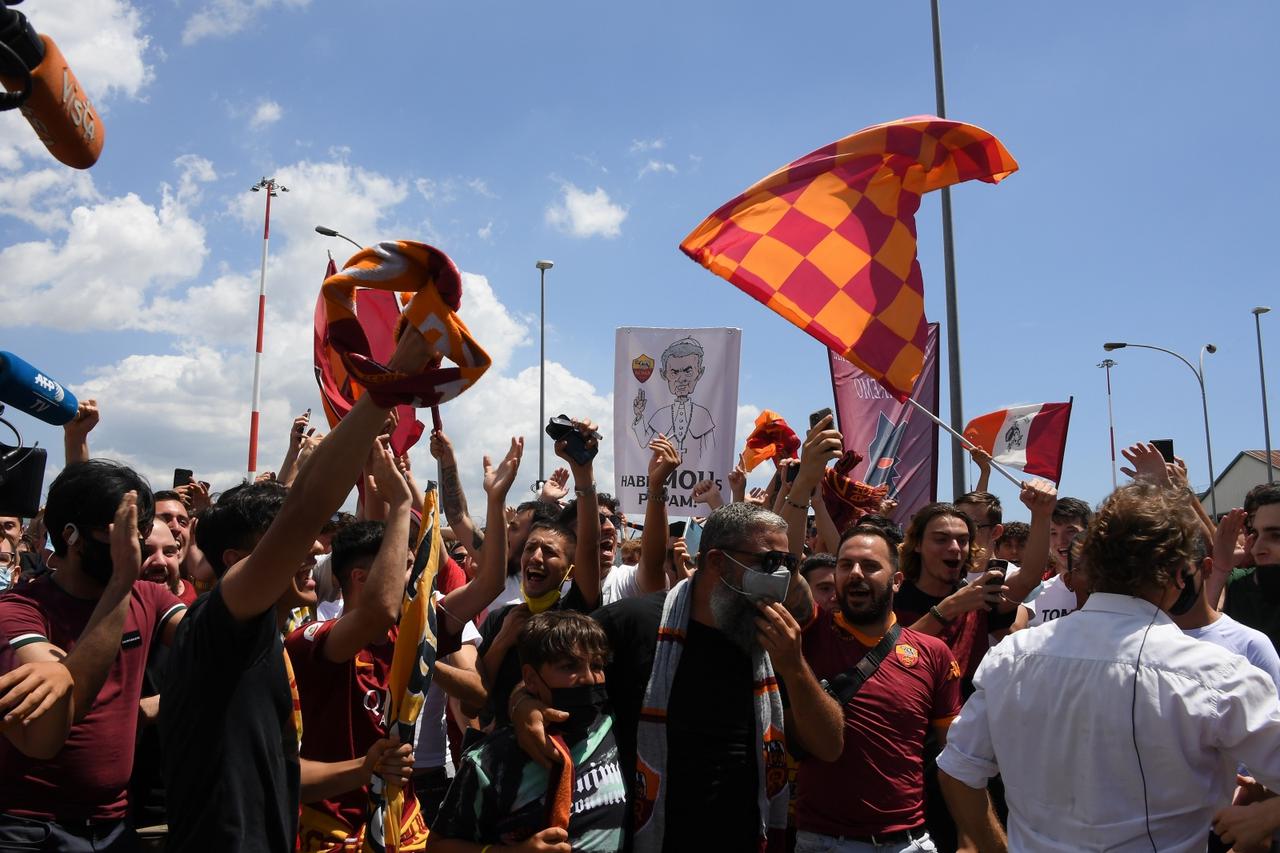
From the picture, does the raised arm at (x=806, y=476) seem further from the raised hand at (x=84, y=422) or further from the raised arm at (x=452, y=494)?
the raised hand at (x=84, y=422)

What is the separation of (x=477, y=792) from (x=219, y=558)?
1.00 metres

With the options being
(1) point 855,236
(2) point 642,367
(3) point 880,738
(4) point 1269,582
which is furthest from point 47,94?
(2) point 642,367

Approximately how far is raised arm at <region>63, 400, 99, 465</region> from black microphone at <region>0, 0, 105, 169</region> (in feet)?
7.43

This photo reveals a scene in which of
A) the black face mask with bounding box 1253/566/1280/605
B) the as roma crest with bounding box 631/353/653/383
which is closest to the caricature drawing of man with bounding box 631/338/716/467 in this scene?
the as roma crest with bounding box 631/353/653/383

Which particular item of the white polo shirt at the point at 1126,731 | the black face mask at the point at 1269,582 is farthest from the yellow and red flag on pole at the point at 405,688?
the black face mask at the point at 1269,582

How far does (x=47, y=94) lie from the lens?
1740mm

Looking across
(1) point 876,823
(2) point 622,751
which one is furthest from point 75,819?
(1) point 876,823

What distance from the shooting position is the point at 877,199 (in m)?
6.20

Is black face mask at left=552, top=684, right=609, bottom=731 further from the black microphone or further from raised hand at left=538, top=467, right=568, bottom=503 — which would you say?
raised hand at left=538, top=467, right=568, bottom=503

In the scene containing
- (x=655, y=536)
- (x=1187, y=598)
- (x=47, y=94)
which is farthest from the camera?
(x=655, y=536)

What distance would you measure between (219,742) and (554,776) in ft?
3.22

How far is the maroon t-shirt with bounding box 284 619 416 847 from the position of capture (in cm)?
317

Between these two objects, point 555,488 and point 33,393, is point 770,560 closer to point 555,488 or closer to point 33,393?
point 33,393

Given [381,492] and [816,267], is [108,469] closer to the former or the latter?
[381,492]
